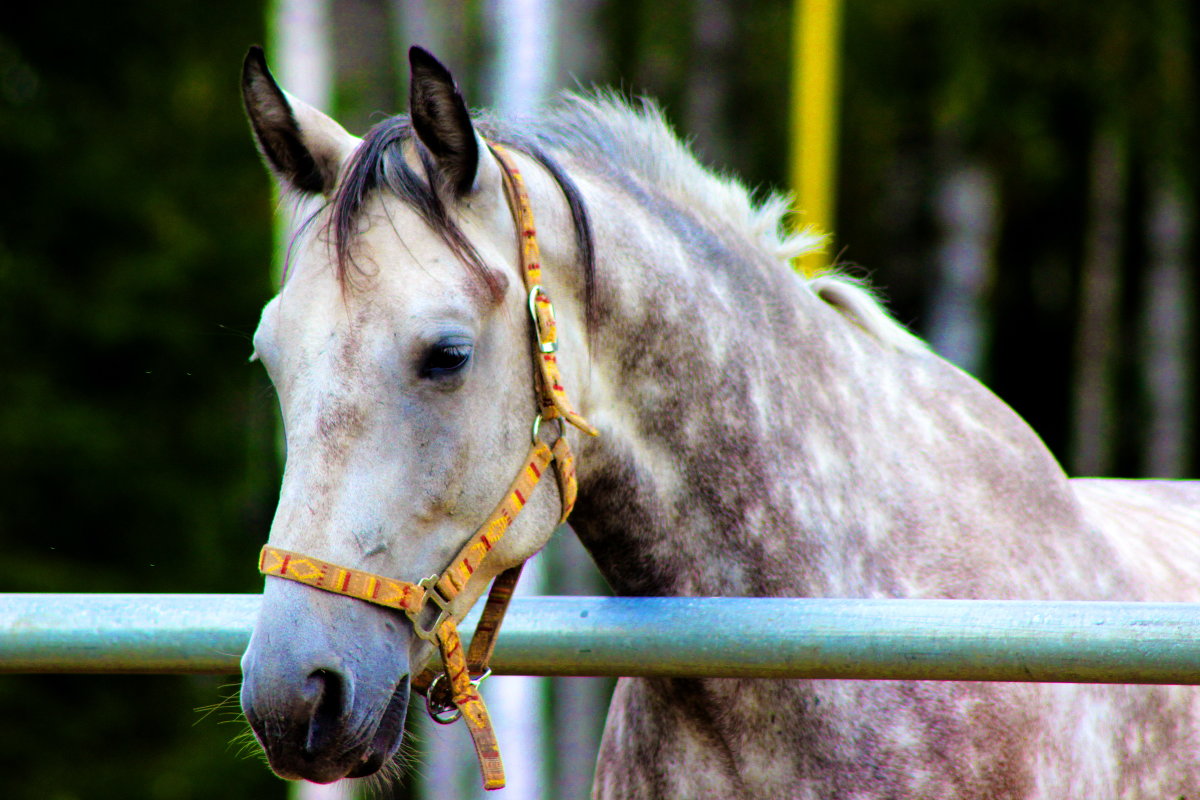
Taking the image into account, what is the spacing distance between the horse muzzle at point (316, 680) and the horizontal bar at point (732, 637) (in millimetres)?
202

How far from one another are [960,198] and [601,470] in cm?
1280

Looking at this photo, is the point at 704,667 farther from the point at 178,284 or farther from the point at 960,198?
the point at 960,198

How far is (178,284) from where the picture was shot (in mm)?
12000

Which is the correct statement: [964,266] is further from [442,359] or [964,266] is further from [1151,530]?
[442,359]

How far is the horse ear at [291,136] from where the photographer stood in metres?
2.44

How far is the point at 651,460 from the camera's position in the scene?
260 cm

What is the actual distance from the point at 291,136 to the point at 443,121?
1.18 feet

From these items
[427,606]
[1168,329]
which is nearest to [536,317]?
[427,606]

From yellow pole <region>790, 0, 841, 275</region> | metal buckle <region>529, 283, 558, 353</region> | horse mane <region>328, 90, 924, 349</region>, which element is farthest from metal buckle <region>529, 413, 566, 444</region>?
yellow pole <region>790, 0, 841, 275</region>

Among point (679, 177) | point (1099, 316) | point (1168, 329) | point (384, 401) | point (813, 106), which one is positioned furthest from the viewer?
point (1099, 316)

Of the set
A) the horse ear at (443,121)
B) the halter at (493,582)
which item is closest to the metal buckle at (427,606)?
the halter at (493,582)

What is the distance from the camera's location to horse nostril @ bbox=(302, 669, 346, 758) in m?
2.04

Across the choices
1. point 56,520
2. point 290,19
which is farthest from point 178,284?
point 290,19

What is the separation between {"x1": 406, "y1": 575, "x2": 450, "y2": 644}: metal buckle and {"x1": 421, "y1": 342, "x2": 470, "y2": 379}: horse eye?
1.16 feet
